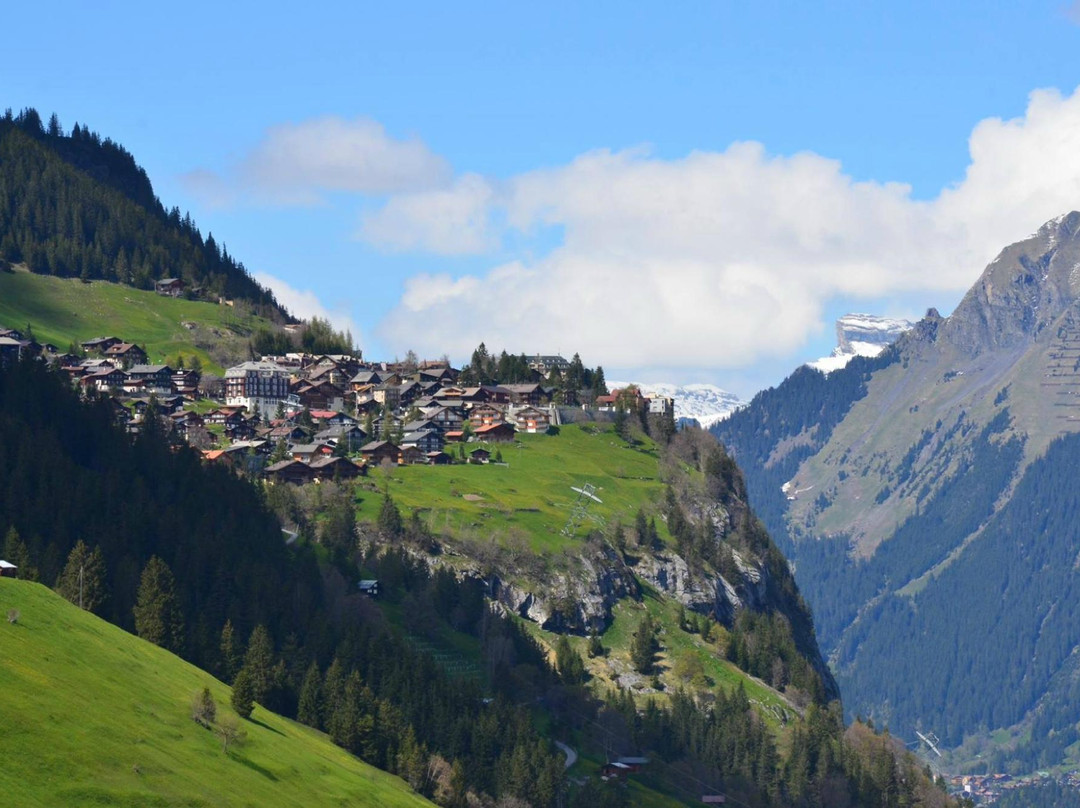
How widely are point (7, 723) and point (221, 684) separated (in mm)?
48995

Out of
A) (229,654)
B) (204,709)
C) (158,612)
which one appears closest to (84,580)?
(158,612)

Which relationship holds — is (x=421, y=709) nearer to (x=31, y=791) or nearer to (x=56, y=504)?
(x=56, y=504)

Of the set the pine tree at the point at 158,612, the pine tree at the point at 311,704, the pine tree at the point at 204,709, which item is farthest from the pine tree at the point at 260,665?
the pine tree at the point at 204,709

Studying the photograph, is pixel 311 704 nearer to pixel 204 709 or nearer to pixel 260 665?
pixel 260 665

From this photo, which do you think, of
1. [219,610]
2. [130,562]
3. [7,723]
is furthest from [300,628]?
[7,723]

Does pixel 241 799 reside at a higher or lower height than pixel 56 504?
lower

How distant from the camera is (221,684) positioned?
158m

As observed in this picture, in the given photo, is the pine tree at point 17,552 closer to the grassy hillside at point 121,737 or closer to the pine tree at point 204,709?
the grassy hillside at point 121,737

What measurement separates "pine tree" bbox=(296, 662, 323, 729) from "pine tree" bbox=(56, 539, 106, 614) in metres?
19.7

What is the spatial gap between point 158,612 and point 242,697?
2087 cm

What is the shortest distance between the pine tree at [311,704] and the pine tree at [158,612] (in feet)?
39.4

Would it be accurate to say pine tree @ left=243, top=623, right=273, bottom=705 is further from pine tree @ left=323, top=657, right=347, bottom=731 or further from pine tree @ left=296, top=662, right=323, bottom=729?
pine tree @ left=323, top=657, right=347, bottom=731

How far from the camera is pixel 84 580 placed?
163m

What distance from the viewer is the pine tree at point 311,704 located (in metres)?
168
